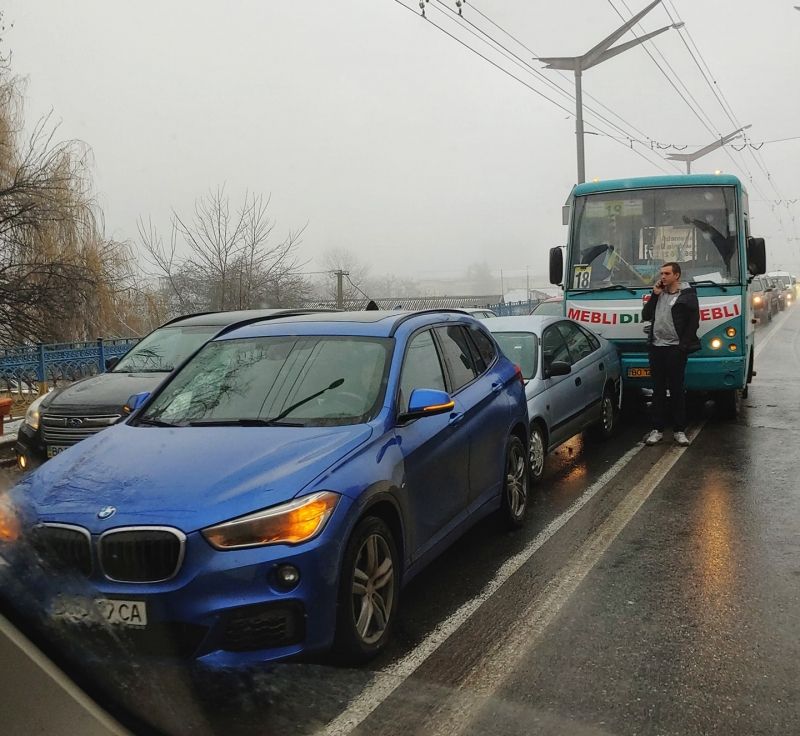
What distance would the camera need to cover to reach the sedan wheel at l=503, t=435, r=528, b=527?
546cm

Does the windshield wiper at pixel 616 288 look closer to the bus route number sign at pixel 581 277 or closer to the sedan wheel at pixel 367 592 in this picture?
the bus route number sign at pixel 581 277

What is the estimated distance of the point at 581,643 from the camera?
3680mm

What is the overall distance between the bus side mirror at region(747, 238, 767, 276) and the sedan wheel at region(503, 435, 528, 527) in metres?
5.71

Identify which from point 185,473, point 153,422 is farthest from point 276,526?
point 153,422

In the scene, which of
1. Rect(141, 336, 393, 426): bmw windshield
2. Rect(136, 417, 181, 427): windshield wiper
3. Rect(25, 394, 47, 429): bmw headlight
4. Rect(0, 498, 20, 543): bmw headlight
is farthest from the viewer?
Rect(25, 394, 47, 429): bmw headlight

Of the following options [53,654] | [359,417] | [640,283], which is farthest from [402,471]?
[640,283]

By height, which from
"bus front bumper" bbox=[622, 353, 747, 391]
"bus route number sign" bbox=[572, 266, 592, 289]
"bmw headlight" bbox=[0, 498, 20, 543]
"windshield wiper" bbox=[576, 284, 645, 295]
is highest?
"bus route number sign" bbox=[572, 266, 592, 289]

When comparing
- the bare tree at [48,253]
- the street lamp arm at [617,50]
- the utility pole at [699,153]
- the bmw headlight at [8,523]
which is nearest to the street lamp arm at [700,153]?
the utility pole at [699,153]

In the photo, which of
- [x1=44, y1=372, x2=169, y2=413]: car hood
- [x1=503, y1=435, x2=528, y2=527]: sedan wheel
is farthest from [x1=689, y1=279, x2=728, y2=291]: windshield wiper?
[x1=44, y1=372, x2=169, y2=413]: car hood

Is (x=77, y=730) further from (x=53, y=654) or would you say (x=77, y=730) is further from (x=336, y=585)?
(x=336, y=585)

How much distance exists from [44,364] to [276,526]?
11.8 metres

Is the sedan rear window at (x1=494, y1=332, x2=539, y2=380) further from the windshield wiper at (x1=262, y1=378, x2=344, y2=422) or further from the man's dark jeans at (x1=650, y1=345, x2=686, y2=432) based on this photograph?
the windshield wiper at (x1=262, y1=378, x2=344, y2=422)

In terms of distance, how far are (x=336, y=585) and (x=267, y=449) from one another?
71cm

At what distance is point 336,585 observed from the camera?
320 centimetres
